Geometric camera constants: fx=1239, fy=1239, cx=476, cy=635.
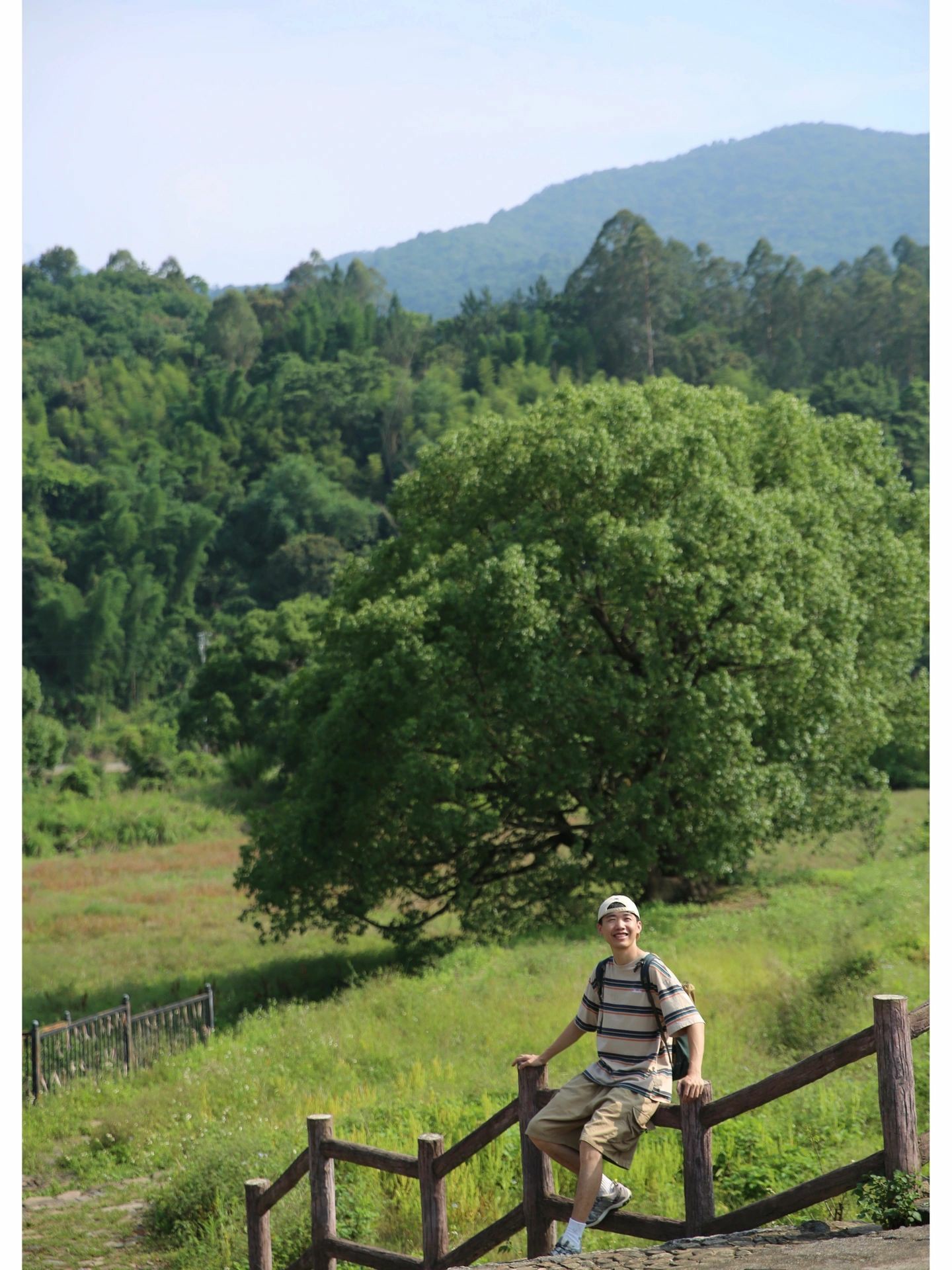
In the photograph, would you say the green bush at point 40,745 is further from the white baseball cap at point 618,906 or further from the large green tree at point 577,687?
the white baseball cap at point 618,906

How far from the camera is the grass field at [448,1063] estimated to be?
320 inches

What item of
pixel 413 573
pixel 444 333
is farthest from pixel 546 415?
pixel 444 333

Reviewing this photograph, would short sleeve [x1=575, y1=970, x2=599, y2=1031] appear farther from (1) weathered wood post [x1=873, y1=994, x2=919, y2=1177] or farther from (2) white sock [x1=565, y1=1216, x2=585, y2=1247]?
(1) weathered wood post [x1=873, y1=994, x2=919, y2=1177]

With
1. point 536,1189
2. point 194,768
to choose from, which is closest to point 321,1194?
point 536,1189

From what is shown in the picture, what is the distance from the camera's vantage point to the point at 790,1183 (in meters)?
7.45

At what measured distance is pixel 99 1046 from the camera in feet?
48.7

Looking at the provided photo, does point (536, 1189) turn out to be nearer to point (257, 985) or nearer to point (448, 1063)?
point (448, 1063)

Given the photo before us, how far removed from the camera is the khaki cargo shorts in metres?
4.79

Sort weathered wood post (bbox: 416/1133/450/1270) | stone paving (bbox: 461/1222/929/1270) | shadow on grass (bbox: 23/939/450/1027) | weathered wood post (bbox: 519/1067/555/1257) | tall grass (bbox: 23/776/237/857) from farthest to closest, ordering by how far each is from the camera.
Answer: tall grass (bbox: 23/776/237/857) → shadow on grass (bbox: 23/939/450/1027) → weathered wood post (bbox: 416/1133/450/1270) → weathered wood post (bbox: 519/1067/555/1257) → stone paving (bbox: 461/1222/929/1270)

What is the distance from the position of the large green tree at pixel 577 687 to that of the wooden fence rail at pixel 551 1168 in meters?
9.78

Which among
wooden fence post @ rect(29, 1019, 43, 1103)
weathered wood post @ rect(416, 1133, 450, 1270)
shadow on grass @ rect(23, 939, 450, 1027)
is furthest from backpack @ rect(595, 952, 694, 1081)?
shadow on grass @ rect(23, 939, 450, 1027)

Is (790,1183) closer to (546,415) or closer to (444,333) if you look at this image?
(546,415)

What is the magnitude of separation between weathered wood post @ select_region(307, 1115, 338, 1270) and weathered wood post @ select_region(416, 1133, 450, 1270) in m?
0.69

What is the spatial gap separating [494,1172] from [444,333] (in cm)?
8882
